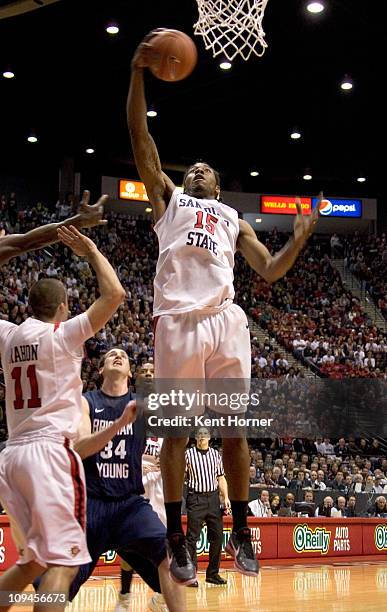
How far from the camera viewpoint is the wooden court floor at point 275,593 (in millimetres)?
8641

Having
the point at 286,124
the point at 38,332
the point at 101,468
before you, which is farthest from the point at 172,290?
the point at 286,124

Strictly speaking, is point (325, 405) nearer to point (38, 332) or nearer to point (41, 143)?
point (41, 143)

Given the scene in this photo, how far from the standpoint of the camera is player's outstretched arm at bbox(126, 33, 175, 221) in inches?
189

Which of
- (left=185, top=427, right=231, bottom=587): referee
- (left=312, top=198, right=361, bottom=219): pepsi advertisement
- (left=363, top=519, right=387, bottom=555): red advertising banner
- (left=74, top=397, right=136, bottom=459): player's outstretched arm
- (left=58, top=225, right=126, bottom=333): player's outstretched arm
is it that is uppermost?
(left=312, top=198, right=361, bottom=219): pepsi advertisement

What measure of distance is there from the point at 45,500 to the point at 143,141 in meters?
2.08

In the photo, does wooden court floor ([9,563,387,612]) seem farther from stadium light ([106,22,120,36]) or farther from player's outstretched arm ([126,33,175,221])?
stadium light ([106,22,120,36])

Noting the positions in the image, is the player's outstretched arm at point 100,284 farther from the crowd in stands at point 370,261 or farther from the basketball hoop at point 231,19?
the crowd in stands at point 370,261

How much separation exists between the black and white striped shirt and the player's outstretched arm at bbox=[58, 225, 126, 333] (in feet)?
21.5

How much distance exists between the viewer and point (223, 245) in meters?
5.05

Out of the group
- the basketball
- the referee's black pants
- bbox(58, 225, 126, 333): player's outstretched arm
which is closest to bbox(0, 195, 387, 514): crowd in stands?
the referee's black pants

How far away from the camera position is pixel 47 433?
14.5 ft

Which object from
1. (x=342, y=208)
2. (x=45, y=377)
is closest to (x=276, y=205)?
(x=342, y=208)

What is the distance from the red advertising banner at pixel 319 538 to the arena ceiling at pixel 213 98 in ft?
32.0

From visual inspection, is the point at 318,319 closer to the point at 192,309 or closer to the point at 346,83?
the point at 346,83
